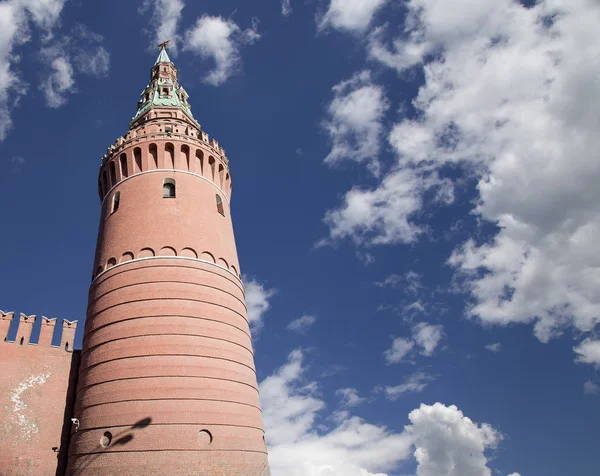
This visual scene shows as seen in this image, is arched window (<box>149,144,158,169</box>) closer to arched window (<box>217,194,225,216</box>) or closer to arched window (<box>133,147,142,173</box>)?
arched window (<box>133,147,142,173</box>)

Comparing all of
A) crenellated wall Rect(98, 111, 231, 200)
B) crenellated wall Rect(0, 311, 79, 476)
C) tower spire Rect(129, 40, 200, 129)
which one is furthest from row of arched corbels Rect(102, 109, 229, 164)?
crenellated wall Rect(0, 311, 79, 476)

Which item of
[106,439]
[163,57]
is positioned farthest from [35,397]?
[163,57]

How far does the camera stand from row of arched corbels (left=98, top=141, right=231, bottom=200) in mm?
20297

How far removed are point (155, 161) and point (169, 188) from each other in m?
1.50

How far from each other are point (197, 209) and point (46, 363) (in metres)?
8.04

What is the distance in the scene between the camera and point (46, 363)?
17797mm

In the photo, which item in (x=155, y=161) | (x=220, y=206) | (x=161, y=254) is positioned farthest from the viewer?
(x=220, y=206)

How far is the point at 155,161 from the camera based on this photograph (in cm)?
2034

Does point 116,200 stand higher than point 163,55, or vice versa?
point 163,55

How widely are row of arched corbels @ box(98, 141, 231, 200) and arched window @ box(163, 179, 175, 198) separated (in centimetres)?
66

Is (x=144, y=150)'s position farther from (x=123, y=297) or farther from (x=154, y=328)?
(x=154, y=328)

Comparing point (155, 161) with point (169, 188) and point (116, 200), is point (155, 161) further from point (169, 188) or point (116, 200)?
point (116, 200)

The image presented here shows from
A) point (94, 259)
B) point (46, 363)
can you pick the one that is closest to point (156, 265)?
point (94, 259)

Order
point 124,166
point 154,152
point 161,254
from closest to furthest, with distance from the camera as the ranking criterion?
point 161,254, point 154,152, point 124,166
